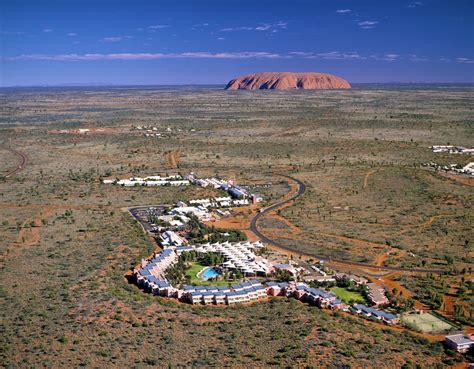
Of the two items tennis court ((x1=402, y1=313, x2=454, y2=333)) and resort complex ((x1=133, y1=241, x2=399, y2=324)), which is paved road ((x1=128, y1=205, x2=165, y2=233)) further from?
tennis court ((x1=402, y1=313, x2=454, y2=333))

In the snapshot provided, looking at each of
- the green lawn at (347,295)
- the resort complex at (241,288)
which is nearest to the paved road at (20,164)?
the resort complex at (241,288)

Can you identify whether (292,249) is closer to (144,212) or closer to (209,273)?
(209,273)

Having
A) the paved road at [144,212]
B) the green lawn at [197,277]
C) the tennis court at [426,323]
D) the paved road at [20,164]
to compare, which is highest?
the paved road at [20,164]

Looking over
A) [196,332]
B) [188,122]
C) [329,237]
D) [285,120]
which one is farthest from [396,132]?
[196,332]

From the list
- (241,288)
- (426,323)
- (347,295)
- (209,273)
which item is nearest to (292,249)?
(209,273)

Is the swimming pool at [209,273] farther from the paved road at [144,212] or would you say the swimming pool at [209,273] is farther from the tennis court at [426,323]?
the tennis court at [426,323]

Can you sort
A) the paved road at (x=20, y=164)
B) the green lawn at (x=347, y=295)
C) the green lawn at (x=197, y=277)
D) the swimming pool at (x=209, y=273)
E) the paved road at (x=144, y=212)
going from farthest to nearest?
the paved road at (x=20, y=164)
the paved road at (x=144, y=212)
the swimming pool at (x=209, y=273)
the green lawn at (x=197, y=277)
the green lawn at (x=347, y=295)
